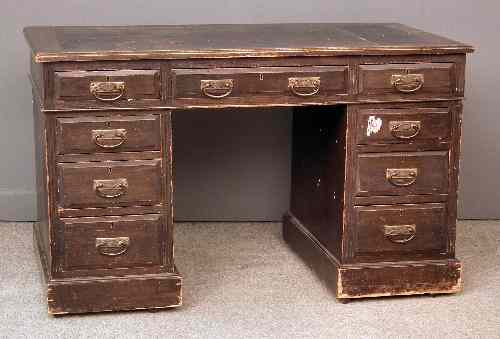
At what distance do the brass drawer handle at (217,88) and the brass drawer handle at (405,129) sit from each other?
1.90ft

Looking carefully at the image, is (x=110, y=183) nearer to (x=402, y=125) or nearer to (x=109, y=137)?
(x=109, y=137)

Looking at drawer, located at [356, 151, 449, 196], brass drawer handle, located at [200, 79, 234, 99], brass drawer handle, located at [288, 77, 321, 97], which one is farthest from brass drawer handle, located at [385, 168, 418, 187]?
brass drawer handle, located at [200, 79, 234, 99]

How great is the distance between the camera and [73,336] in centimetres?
337

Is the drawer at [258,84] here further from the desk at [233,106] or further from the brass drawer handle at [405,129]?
the brass drawer handle at [405,129]

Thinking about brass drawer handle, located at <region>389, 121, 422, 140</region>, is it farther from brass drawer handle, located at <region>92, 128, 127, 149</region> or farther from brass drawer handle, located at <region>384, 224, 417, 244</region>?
brass drawer handle, located at <region>92, 128, 127, 149</region>

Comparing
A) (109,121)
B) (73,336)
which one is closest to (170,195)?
(109,121)

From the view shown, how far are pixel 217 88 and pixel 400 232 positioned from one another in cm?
83

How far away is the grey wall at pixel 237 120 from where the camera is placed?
170 inches

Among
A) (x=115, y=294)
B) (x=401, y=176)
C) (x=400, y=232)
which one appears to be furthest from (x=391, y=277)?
(x=115, y=294)

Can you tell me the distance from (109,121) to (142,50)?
25cm

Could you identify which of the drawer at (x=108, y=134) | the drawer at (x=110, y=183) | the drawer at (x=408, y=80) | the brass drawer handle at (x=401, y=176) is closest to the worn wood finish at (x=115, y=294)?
the drawer at (x=110, y=183)

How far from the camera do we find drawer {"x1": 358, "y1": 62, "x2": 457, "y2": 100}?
354 centimetres

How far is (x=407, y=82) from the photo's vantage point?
356 cm

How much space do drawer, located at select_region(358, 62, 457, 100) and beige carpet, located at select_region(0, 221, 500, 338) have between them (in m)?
0.74
